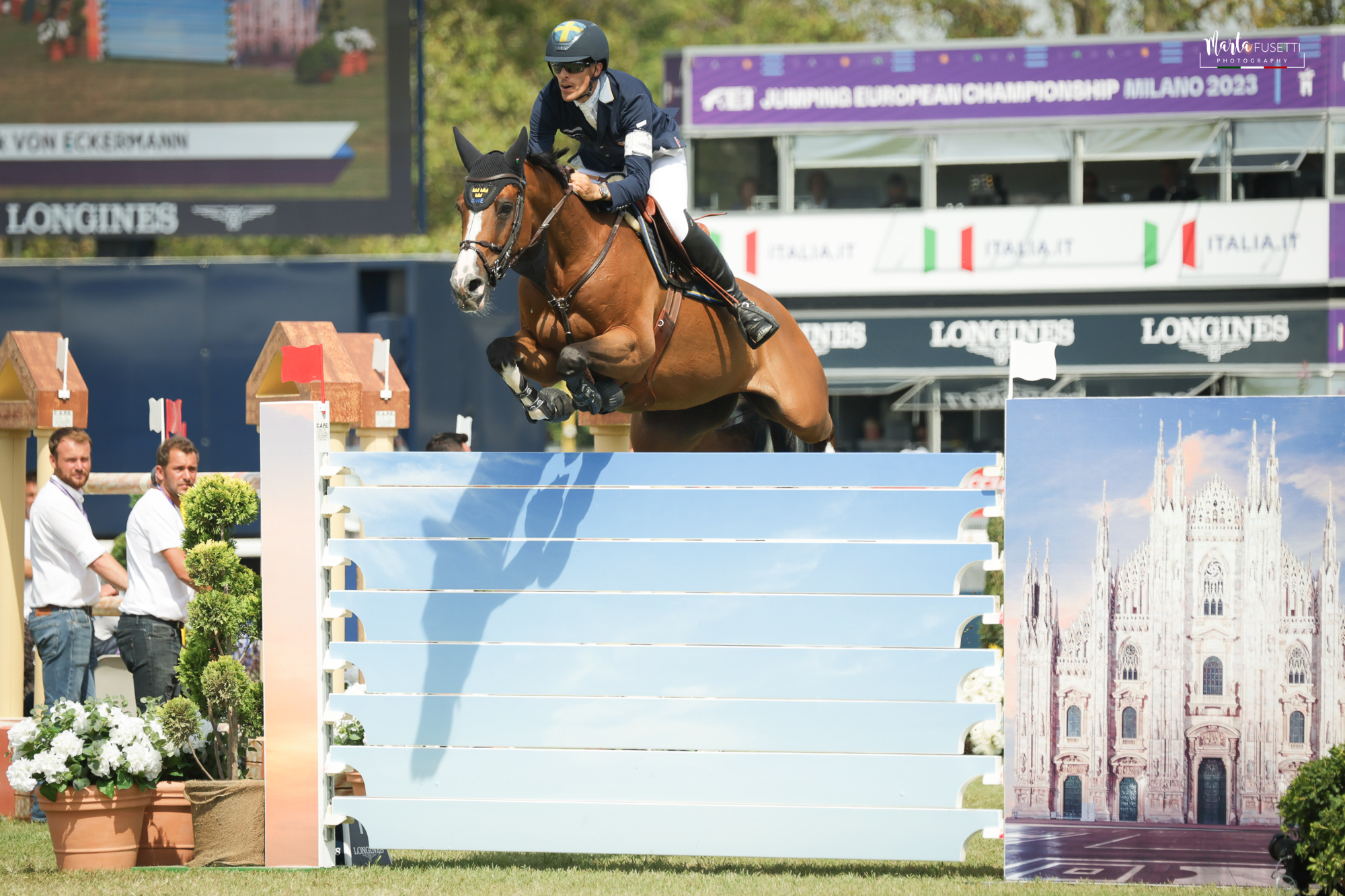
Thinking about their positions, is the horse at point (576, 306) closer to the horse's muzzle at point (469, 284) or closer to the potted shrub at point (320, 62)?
the horse's muzzle at point (469, 284)

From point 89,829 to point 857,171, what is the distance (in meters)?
13.3

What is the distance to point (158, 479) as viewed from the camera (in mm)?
5941

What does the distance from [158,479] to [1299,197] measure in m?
14.0

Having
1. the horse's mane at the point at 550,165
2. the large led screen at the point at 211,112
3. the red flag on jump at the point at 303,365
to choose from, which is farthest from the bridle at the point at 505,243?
the large led screen at the point at 211,112

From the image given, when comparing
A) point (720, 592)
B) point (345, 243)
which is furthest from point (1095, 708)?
point (345, 243)

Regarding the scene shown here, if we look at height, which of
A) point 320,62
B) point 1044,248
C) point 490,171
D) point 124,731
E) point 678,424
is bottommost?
point 124,731

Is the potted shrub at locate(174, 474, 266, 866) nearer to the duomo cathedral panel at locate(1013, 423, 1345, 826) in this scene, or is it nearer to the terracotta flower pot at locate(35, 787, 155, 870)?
the terracotta flower pot at locate(35, 787, 155, 870)

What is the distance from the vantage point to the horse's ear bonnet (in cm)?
443

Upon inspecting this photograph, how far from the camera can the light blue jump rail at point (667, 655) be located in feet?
14.1

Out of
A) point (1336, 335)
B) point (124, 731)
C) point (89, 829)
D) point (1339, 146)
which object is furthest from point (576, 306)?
point (1339, 146)

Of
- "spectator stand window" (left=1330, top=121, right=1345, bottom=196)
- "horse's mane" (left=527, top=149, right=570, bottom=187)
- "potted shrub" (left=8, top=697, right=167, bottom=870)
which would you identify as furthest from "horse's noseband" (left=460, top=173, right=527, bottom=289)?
"spectator stand window" (left=1330, top=121, right=1345, bottom=196)

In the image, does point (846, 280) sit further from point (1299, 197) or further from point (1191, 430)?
point (1191, 430)

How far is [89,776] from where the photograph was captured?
182 inches

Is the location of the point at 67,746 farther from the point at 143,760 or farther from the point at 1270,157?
the point at 1270,157
